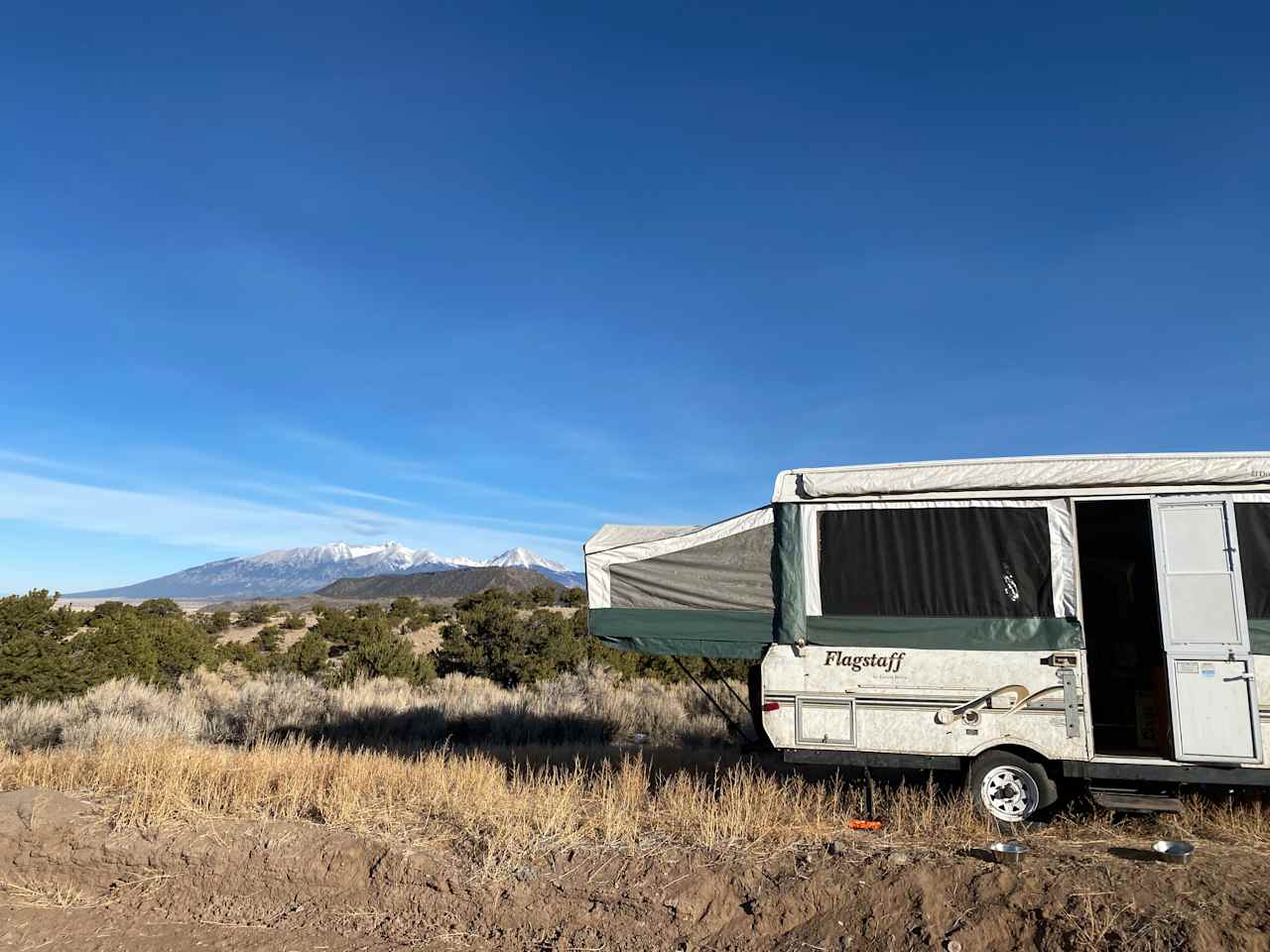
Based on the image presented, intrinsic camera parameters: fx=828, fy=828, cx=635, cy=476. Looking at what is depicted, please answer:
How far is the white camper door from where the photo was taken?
21.7ft

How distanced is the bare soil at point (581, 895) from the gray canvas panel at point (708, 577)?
223 centimetres

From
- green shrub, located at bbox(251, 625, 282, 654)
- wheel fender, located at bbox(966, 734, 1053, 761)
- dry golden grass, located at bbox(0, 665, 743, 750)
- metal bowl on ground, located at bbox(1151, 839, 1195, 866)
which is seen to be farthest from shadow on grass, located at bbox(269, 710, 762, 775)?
green shrub, located at bbox(251, 625, 282, 654)

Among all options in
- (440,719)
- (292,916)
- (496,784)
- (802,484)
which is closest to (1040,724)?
(802,484)

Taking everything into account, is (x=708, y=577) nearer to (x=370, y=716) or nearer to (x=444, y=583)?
(x=370, y=716)

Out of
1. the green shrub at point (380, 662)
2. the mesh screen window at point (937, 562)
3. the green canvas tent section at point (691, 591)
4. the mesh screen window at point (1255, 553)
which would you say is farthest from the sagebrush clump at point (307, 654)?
the mesh screen window at point (1255, 553)

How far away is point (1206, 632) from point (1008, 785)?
204cm

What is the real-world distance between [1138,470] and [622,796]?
533cm

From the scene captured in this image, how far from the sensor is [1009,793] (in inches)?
281

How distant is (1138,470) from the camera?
6941mm

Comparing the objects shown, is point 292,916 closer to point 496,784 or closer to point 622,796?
point 496,784

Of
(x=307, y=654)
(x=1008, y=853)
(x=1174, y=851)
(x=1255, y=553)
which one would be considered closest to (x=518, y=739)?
(x=1008, y=853)

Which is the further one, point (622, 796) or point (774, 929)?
point (622, 796)

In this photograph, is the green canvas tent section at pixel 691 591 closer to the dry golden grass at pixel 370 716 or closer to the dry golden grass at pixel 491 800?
the dry golden grass at pixel 491 800

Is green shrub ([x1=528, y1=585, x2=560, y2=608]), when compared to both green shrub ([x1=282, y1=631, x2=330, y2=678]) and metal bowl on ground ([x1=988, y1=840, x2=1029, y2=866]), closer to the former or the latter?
green shrub ([x1=282, y1=631, x2=330, y2=678])
